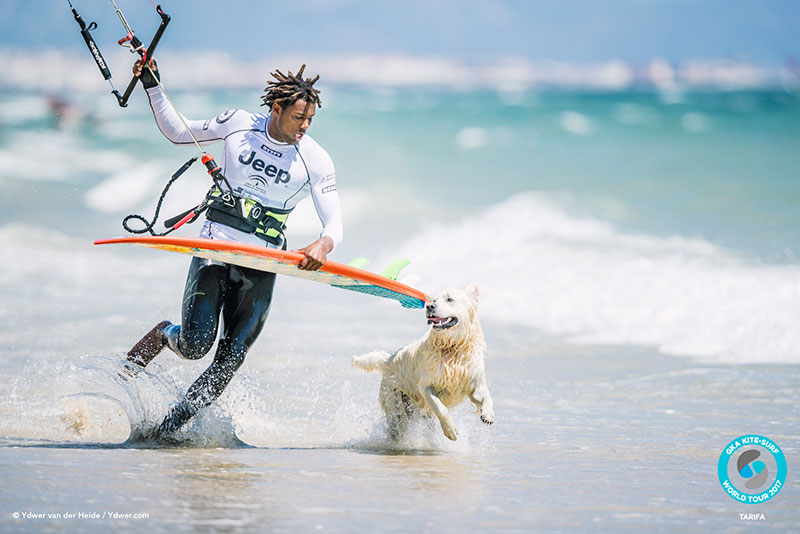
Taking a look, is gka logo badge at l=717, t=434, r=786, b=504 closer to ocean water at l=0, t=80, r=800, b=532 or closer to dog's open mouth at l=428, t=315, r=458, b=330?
ocean water at l=0, t=80, r=800, b=532

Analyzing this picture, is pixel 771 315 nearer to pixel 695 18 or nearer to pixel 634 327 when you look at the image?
pixel 634 327

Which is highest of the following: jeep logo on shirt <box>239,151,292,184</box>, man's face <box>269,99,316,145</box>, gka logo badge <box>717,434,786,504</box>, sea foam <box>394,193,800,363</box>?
sea foam <box>394,193,800,363</box>

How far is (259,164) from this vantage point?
5281 mm

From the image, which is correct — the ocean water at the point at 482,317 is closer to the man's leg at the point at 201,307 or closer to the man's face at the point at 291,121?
the man's leg at the point at 201,307

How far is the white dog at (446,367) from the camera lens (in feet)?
18.7

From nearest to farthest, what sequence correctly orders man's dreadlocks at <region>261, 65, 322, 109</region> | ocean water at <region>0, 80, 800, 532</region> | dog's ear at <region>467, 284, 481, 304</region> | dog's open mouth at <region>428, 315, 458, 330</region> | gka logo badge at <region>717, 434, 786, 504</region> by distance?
ocean water at <region>0, 80, 800, 532</region>
gka logo badge at <region>717, 434, 786, 504</region>
man's dreadlocks at <region>261, 65, 322, 109</region>
dog's open mouth at <region>428, 315, 458, 330</region>
dog's ear at <region>467, 284, 481, 304</region>

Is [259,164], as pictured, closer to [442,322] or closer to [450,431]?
[442,322]

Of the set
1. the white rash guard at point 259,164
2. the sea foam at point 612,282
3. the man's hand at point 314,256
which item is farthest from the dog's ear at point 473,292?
the sea foam at point 612,282

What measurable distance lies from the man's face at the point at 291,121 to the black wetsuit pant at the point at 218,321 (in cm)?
82

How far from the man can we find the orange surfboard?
162mm

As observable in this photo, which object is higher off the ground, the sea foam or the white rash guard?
the sea foam

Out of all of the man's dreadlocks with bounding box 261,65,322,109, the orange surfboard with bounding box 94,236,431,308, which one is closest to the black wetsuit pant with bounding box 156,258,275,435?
the orange surfboard with bounding box 94,236,431,308

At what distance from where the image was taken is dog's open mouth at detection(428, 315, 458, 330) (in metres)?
5.68

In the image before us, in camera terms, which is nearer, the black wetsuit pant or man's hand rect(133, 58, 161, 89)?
man's hand rect(133, 58, 161, 89)
